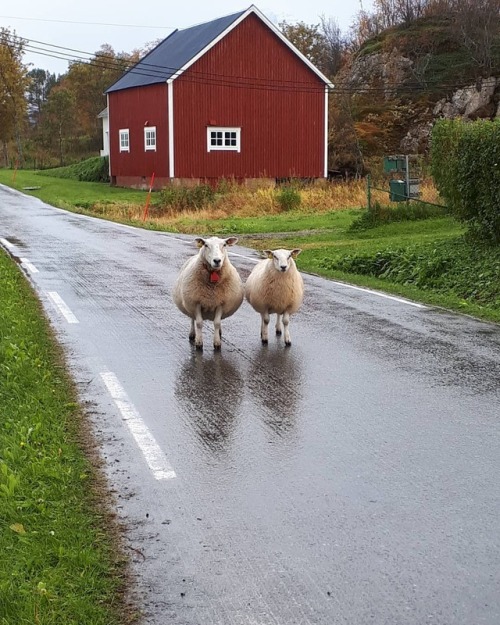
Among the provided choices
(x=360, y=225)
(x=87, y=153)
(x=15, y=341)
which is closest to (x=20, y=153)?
(x=87, y=153)

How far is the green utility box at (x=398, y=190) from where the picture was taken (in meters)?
25.5

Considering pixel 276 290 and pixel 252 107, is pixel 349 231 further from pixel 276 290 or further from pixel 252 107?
pixel 252 107

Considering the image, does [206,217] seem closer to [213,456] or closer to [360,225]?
[360,225]

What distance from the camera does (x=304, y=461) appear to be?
20.2 ft

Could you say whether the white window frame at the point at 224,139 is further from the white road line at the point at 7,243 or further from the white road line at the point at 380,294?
the white road line at the point at 380,294

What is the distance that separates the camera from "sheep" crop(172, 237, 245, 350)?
972 cm

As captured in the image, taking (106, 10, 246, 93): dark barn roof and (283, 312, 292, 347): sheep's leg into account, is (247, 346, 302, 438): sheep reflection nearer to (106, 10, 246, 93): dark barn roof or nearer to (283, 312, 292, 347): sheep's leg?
(283, 312, 292, 347): sheep's leg

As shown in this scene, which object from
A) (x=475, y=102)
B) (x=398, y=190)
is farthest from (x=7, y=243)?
(x=475, y=102)

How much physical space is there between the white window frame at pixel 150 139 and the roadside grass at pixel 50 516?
37658 millimetres

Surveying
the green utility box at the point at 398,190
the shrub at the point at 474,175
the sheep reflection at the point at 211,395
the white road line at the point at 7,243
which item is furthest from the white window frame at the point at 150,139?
the sheep reflection at the point at 211,395

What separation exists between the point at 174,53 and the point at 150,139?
487cm

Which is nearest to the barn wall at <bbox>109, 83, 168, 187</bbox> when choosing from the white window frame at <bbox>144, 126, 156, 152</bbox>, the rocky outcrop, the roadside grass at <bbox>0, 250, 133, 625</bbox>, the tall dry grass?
the white window frame at <bbox>144, 126, 156, 152</bbox>

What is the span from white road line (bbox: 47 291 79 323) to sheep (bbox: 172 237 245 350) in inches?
90.7

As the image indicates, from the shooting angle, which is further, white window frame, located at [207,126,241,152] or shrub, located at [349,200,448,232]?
white window frame, located at [207,126,241,152]
